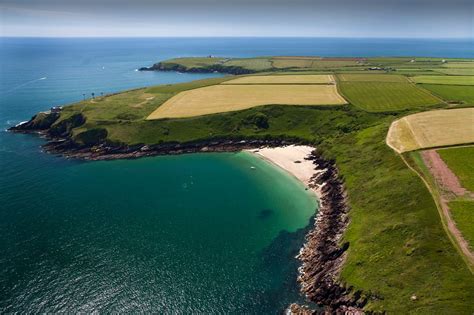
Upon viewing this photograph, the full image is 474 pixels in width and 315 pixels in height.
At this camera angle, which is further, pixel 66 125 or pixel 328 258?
pixel 66 125

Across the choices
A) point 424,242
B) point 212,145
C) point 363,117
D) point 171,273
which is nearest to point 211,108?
point 212,145

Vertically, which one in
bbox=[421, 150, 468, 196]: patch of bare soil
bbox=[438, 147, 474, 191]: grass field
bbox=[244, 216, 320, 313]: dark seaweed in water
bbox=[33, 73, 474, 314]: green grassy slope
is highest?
bbox=[438, 147, 474, 191]: grass field

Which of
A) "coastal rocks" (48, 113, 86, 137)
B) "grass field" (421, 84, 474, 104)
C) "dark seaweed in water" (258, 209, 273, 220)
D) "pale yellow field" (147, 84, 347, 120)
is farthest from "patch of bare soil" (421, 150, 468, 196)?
"coastal rocks" (48, 113, 86, 137)

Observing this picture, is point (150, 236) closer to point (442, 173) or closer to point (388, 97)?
point (442, 173)

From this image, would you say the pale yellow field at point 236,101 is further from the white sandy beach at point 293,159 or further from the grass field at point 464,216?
the grass field at point 464,216

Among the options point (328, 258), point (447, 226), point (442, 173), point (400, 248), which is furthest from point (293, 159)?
point (447, 226)

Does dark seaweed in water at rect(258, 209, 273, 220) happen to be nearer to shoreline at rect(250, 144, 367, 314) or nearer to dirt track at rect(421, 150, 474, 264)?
shoreline at rect(250, 144, 367, 314)

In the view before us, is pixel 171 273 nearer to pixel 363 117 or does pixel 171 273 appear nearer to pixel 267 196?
pixel 267 196
